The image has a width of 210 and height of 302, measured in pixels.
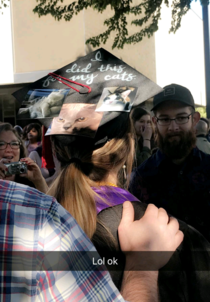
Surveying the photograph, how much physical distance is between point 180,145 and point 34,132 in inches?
119

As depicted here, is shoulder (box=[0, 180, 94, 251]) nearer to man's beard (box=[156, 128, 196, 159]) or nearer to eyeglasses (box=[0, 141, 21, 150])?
man's beard (box=[156, 128, 196, 159])

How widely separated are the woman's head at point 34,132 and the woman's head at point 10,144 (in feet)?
5.45

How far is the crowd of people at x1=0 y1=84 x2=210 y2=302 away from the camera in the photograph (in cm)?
56

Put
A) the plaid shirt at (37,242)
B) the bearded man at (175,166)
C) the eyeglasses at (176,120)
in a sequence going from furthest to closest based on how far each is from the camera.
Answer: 1. the eyeglasses at (176,120)
2. the bearded man at (175,166)
3. the plaid shirt at (37,242)

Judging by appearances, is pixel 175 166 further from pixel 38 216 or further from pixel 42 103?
pixel 38 216

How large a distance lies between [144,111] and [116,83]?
1.39m

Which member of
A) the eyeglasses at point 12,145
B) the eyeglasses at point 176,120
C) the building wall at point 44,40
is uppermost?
the building wall at point 44,40

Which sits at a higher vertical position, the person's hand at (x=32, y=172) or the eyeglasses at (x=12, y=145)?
the eyeglasses at (x=12, y=145)

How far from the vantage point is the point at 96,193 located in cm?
121

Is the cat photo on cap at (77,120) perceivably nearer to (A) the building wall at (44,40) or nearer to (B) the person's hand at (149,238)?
(B) the person's hand at (149,238)

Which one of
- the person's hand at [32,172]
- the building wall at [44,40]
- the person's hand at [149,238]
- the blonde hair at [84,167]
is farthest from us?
the building wall at [44,40]

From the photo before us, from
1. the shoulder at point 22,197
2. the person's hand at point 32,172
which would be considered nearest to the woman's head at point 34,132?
the person's hand at point 32,172

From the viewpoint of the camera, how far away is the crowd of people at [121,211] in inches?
22.0

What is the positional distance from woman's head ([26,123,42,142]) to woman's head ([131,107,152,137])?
2.10 m
